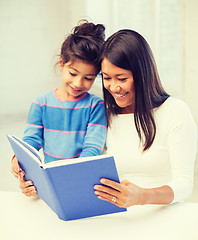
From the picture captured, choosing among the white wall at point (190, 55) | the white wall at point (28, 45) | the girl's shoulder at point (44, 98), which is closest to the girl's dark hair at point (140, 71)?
the girl's shoulder at point (44, 98)

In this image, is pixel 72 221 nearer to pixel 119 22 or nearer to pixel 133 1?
pixel 133 1

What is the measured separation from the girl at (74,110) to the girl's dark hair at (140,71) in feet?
0.37

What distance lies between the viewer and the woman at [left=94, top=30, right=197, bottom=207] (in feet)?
4.60

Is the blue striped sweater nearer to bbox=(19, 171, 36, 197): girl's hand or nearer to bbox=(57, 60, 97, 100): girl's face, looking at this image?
bbox=(57, 60, 97, 100): girl's face

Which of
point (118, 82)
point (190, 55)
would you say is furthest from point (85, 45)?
point (190, 55)

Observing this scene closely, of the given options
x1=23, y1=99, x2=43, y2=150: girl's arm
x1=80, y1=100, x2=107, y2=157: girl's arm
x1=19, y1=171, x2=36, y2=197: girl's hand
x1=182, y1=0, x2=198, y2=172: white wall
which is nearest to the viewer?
x1=19, y1=171, x2=36, y2=197: girl's hand

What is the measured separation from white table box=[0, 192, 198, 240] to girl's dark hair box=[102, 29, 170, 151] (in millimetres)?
406

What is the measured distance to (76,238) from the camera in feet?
3.46

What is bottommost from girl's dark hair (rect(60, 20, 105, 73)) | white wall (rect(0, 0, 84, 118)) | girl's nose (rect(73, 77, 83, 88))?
white wall (rect(0, 0, 84, 118))

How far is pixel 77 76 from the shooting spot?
1.58 m

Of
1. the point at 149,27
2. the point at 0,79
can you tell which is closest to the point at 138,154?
the point at 149,27

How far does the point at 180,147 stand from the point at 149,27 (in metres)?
2.44

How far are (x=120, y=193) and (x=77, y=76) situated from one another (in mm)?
636

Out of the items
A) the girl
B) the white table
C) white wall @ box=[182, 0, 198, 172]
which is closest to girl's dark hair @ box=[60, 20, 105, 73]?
the girl
